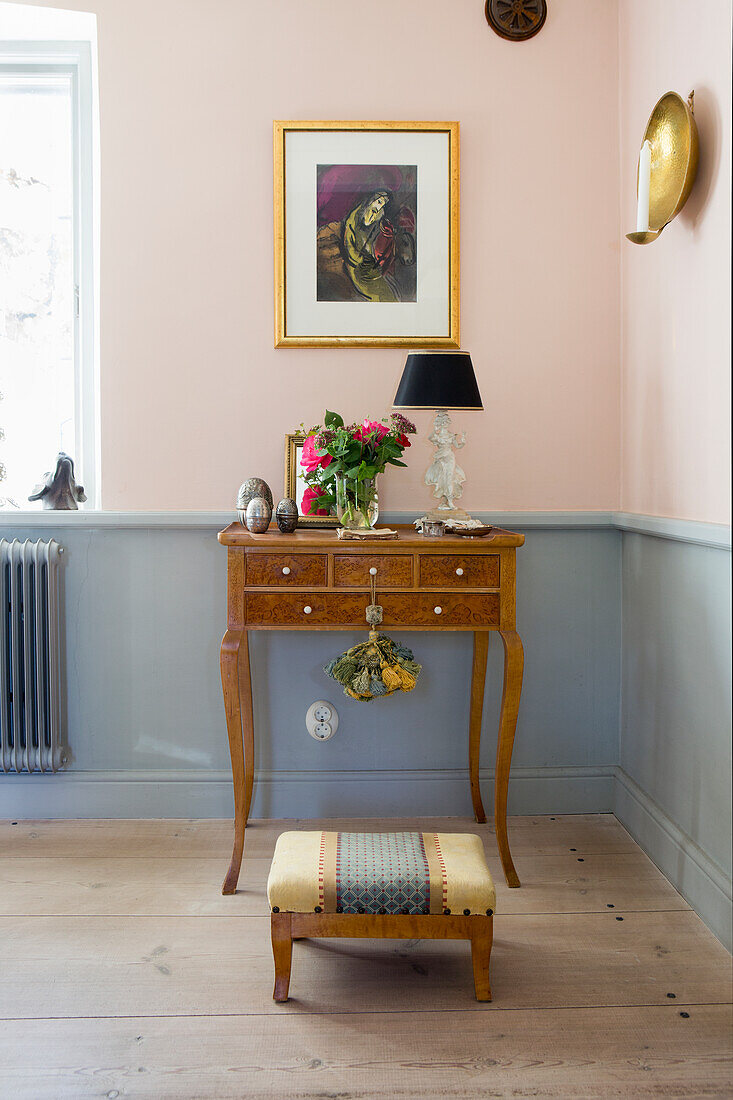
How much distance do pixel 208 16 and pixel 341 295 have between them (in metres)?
0.94

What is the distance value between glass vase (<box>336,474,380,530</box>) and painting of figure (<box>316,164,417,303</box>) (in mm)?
683

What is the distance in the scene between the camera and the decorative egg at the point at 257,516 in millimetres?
2369

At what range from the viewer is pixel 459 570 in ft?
7.60

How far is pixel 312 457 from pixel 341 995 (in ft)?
4.57

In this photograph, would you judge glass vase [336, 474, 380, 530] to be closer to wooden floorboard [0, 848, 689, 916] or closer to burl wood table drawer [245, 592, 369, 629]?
burl wood table drawer [245, 592, 369, 629]

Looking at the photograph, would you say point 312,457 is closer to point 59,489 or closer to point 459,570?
point 459,570

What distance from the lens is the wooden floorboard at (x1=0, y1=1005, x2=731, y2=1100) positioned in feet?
5.24

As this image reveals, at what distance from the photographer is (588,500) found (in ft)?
9.27

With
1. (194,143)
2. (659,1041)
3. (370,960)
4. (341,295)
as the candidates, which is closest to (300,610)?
(370,960)

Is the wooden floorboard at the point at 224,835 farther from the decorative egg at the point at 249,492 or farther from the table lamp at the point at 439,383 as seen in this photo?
the table lamp at the point at 439,383

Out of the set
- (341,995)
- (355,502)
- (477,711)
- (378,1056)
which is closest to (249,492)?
(355,502)

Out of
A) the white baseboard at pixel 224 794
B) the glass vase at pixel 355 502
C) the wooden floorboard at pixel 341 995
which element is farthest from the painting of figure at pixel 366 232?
the wooden floorboard at pixel 341 995

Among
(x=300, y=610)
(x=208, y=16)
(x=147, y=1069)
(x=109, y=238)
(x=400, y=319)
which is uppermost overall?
(x=208, y=16)

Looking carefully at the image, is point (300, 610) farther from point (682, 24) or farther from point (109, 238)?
point (682, 24)
